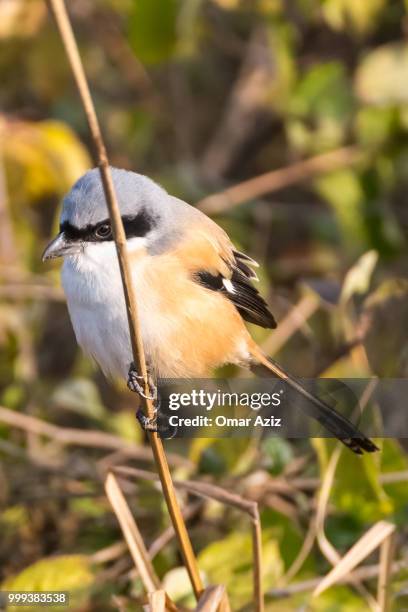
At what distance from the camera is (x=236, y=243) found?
4.05m

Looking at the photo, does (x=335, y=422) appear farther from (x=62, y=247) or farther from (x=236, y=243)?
(x=236, y=243)

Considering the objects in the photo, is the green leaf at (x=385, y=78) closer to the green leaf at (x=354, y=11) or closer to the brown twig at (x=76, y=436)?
the green leaf at (x=354, y=11)

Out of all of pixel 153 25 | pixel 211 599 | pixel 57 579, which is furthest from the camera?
pixel 153 25

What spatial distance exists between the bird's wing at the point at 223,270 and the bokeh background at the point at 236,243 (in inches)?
15.8

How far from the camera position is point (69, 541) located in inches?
138

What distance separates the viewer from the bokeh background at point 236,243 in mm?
2967

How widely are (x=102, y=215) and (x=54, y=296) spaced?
157 centimetres

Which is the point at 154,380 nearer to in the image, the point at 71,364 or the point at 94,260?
the point at 94,260

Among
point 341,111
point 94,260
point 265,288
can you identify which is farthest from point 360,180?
point 94,260

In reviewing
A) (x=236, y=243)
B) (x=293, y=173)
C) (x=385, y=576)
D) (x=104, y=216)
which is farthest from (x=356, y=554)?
(x=293, y=173)

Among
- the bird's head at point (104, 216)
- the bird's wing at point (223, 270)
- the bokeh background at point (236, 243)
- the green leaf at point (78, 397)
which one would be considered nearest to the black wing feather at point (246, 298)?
the bird's wing at point (223, 270)

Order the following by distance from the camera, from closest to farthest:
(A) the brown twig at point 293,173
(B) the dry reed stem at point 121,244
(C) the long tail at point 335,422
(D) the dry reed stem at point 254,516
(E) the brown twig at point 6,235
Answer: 1. (B) the dry reed stem at point 121,244
2. (D) the dry reed stem at point 254,516
3. (C) the long tail at point 335,422
4. (E) the brown twig at point 6,235
5. (A) the brown twig at point 293,173

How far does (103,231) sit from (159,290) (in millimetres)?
204

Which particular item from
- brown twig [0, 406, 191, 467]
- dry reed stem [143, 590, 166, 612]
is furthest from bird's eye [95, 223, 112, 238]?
brown twig [0, 406, 191, 467]
